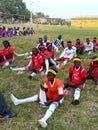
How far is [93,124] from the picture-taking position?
6.68 metres

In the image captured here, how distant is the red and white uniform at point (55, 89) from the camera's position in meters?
6.91

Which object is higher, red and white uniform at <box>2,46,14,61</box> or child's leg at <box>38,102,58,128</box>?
red and white uniform at <box>2,46,14,61</box>

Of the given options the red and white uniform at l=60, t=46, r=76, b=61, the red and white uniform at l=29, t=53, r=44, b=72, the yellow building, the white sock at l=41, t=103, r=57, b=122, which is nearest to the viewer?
the white sock at l=41, t=103, r=57, b=122

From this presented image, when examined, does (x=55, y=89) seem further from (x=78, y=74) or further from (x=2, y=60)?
(x=2, y=60)

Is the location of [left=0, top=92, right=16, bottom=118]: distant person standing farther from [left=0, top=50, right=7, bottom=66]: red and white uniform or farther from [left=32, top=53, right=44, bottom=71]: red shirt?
[left=0, top=50, right=7, bottom=66]: red and white uniform

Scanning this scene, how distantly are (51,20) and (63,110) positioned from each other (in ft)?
193

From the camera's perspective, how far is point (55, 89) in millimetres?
6980

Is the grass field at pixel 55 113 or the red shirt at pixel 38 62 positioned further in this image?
the red shirt at pixel 38 62

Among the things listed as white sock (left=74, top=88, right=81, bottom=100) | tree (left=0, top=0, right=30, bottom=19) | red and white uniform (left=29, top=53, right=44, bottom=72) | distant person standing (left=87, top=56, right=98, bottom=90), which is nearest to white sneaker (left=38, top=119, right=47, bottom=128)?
white sock (left=74, top=88, right=81, bottom=100)

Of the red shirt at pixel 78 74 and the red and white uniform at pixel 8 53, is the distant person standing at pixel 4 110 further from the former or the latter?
the red and white uniform at pixel 8 53

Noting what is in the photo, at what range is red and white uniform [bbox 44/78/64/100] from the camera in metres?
6.91

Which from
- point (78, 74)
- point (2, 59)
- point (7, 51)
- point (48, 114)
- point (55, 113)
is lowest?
point (55, 113)

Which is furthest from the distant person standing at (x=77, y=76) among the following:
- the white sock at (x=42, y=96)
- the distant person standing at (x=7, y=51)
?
the distant person standing at (x=7, y=51)

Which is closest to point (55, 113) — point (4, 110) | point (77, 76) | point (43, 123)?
point (43, 123)
